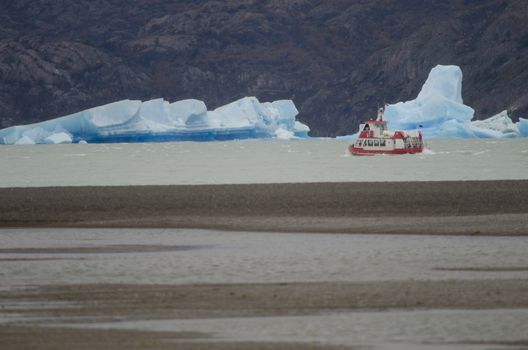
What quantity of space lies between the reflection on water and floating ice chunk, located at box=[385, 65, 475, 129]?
75.6 metres

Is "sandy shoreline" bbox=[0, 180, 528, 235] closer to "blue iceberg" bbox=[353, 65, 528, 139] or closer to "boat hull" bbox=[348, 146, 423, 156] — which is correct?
"boat hull" bbox=[348, 146, 423, 156]

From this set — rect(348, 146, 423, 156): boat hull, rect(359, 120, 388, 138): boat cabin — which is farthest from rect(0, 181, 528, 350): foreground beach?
rect(359, 120, 388, 138): boat cabin

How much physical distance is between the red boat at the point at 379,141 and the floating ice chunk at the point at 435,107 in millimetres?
20334

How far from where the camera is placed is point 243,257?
18594 mm

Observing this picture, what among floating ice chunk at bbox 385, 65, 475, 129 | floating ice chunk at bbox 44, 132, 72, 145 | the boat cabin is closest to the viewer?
the boat cabin

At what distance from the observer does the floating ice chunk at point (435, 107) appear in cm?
9781

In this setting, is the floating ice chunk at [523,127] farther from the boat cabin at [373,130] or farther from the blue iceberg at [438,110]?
the boat cabin at [373,130]

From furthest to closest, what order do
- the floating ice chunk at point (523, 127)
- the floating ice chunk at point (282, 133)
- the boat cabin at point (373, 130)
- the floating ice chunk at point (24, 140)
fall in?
the floating ice chunk at point (282, 133) < the floating ice chunk at point (523, 127) < the floating ice chunk at point (24, 140) < the boat cabin at point (373, 130)

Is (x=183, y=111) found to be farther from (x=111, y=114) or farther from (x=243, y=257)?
(x=243, y=257)

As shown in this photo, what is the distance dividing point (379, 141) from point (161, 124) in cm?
3773

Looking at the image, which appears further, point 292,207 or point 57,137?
point 57,137

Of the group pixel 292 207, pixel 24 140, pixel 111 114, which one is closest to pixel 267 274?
pixel 292 207

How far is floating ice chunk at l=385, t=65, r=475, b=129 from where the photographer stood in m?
97.8

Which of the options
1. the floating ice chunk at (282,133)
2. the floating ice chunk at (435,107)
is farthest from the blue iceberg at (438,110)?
the floating ice chunk at (282,133)
